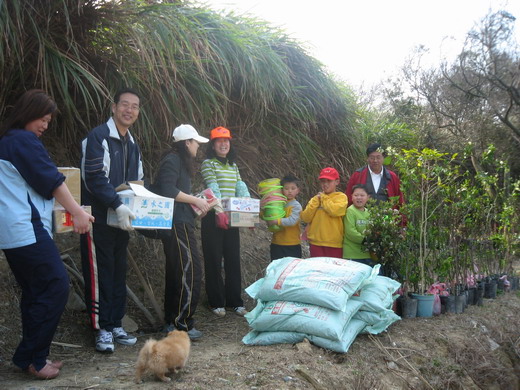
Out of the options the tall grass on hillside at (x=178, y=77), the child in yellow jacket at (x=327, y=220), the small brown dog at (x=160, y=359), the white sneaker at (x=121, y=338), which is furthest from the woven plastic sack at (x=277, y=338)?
the tall grass on hillside at (x=178, y=77)

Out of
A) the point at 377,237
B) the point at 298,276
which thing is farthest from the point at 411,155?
the point at 298,276

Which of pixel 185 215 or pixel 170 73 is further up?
pixel 170 73

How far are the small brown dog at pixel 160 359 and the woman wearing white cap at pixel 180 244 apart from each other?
0.93 metres

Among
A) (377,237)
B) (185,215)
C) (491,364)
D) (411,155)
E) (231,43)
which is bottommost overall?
(491,364)

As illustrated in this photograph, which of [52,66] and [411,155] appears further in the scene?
[411,155]

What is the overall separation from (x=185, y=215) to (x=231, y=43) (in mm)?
2486

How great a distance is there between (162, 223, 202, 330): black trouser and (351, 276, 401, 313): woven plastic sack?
3.84 ft

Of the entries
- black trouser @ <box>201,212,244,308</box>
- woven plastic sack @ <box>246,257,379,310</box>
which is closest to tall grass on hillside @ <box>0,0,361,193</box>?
black trouser @ <box>201,212,244,308</box>

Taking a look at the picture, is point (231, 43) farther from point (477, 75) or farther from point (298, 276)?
point (477, 75)

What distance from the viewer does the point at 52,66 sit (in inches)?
141

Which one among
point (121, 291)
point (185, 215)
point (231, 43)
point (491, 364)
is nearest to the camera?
point (121, 291)

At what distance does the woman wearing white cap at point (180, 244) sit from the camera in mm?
3434

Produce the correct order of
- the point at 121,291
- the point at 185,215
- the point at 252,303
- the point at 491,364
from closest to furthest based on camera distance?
the point at 121,291, the point at 185,215, the point at 491,364, the point at 252,303

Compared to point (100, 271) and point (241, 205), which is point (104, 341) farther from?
point (241, 205)
